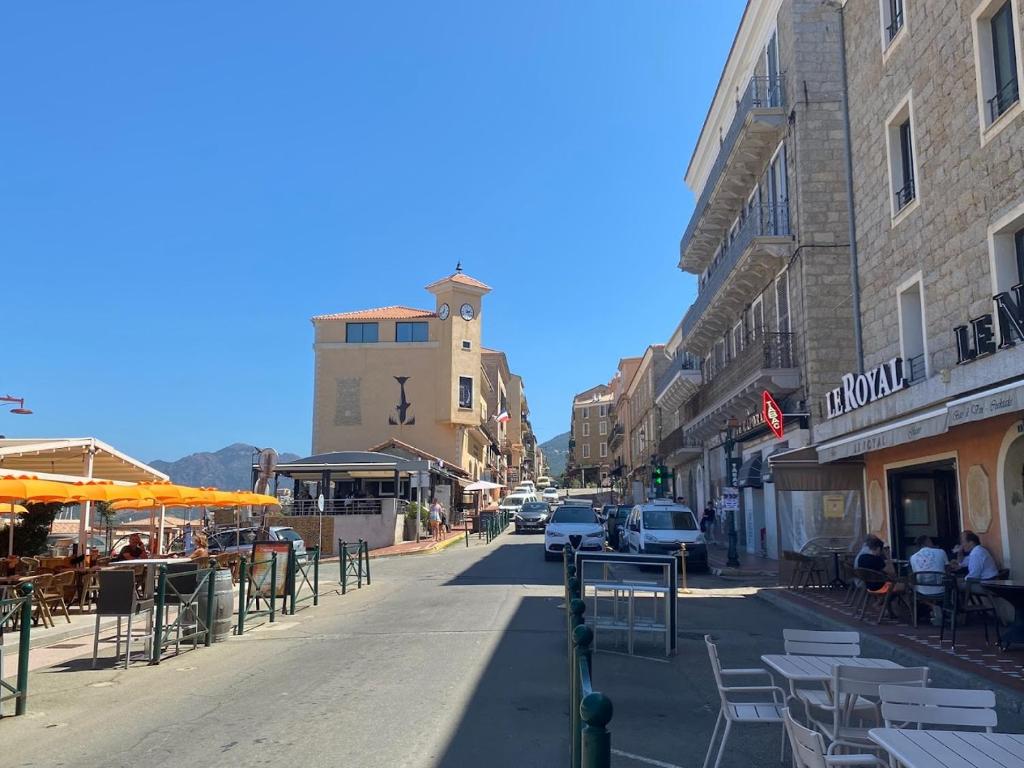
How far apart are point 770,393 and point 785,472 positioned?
23.5 ft

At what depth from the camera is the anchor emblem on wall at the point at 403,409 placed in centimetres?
5325

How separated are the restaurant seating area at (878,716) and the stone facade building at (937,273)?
5.07m

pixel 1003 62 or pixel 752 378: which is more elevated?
pixel 1003 62

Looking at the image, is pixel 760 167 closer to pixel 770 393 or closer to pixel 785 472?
pixel 770 393

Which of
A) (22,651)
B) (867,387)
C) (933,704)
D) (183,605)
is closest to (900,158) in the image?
(867,387)

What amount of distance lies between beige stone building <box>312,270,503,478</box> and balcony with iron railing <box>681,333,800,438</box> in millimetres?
23628

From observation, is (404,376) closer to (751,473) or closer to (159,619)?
(751,473)

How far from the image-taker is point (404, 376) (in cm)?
5362

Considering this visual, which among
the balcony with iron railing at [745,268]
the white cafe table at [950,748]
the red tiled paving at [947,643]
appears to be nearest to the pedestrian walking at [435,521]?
the balcony with iron railing at [745,268]

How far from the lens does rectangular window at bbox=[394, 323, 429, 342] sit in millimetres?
54094

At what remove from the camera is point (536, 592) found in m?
16.6

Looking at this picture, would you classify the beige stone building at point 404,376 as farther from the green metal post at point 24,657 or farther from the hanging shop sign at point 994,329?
the green metal post at point 24,657

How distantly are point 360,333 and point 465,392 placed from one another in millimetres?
7941

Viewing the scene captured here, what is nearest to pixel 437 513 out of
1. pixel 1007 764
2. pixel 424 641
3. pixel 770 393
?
pixel 770 393
